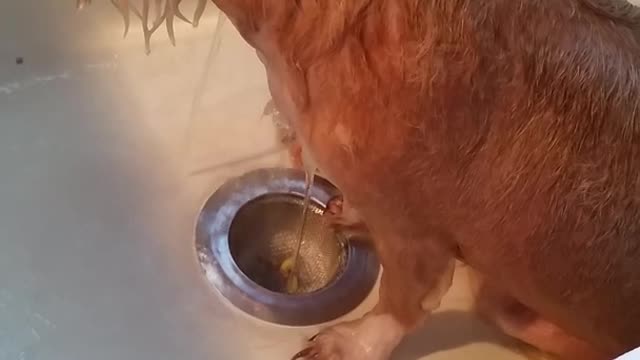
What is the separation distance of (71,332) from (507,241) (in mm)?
449

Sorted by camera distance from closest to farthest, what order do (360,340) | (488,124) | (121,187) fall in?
1. (488,124)
2. (360,340)
3. (121,187)

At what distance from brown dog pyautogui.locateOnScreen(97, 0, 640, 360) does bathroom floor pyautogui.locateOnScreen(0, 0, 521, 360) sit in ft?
0.82

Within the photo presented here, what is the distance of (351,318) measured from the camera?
1.19 meters

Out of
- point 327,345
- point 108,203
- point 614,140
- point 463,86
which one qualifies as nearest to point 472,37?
point 463,86

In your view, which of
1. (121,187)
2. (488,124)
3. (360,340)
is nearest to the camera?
(488,124)

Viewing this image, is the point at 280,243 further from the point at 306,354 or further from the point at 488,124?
the point at 488,124

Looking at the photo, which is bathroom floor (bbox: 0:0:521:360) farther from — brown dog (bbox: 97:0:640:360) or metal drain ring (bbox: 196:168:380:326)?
brown dog (bbox: 97:0:640:360)

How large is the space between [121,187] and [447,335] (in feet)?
1.23

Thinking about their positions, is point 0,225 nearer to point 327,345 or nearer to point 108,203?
point 108,203

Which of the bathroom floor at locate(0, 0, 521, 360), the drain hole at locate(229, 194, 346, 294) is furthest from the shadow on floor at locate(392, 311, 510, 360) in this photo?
the drain hole at locate(229, 194, 346, 294)

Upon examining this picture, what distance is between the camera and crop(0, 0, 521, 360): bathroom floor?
1149 mm

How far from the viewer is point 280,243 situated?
1283mm

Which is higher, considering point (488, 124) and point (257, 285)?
point (488, 124)

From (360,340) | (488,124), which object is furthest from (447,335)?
(488,124)
